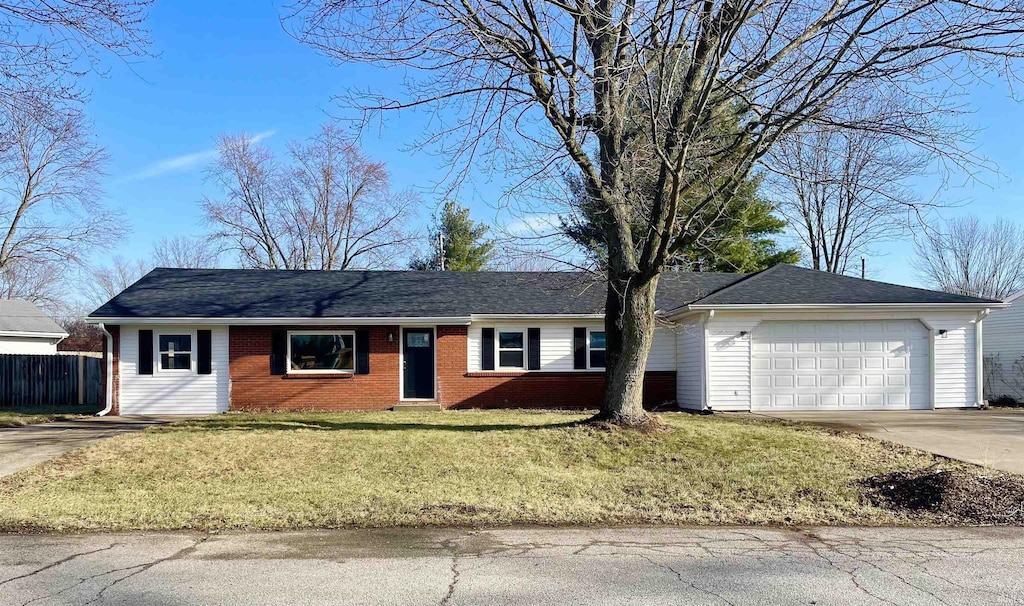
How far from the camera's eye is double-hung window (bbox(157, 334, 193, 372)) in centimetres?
1988

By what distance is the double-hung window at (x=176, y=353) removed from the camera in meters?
19.9

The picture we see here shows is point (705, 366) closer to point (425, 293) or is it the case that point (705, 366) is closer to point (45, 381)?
point (425, 293)

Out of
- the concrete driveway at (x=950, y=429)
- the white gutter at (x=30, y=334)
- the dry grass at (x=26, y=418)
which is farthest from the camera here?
the white gutter at (x=30, y=334)

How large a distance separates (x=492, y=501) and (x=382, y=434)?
17.1 ft

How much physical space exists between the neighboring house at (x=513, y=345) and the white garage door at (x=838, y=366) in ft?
0.11

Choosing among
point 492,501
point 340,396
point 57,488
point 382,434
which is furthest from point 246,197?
point 492,501

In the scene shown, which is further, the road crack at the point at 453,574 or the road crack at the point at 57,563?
the road crack at the point at 57,563

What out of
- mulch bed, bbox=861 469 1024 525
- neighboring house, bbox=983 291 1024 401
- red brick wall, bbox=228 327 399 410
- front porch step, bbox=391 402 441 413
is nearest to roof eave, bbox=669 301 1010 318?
neighboring house, bbox=983 291 1024 401

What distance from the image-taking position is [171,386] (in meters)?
19.8

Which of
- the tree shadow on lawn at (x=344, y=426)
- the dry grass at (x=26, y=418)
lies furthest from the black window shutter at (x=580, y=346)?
the dry grass at (x=26, y=418)

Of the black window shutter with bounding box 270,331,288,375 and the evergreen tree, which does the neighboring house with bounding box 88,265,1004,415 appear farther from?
the evergreen tree

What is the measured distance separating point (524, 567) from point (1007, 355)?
2388 cm

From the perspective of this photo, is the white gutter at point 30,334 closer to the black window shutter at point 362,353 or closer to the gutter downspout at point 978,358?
the black window shutter at point 362,353

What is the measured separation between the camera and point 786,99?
10.6m
